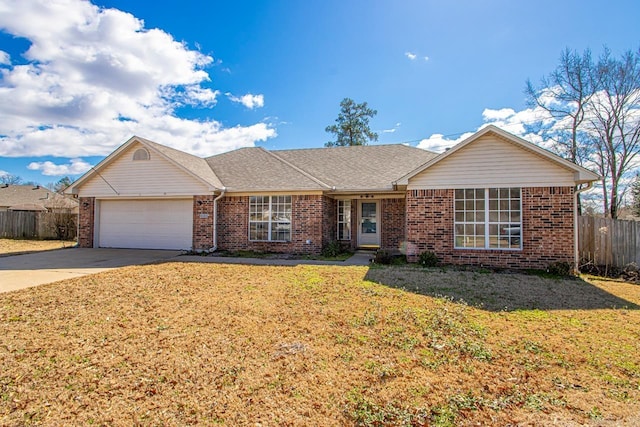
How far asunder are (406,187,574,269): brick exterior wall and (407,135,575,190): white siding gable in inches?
10.9

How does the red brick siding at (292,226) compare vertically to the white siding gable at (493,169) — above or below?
below

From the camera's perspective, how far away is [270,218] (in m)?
13.9

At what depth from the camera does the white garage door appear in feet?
47.4

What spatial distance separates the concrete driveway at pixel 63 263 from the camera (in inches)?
331

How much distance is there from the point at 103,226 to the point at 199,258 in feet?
21.8

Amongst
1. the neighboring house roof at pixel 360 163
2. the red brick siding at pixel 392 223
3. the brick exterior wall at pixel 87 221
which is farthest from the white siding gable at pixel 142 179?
the red brick siding at pixel 392 223

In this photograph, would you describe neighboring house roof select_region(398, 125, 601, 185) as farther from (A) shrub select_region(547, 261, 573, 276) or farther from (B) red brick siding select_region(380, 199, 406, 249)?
(B) red brick siding select_region(380, 199, 406, 249)

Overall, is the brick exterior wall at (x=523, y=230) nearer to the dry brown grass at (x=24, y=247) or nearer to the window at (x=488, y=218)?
the window at (x=488, y=218)

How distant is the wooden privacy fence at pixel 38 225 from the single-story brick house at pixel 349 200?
6323mm

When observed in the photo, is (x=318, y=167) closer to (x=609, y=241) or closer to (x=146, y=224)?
(x=146, y=224)

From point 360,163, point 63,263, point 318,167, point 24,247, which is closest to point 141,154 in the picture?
point 63,263

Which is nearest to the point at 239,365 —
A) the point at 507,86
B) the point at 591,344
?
the point at 591,344

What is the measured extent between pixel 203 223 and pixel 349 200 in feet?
20.9

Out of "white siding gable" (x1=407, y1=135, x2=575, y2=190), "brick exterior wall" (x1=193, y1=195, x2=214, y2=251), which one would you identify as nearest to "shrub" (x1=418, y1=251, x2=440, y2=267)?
"white siding gable" (x1=407, y1=135, x2=575, y2=190)
